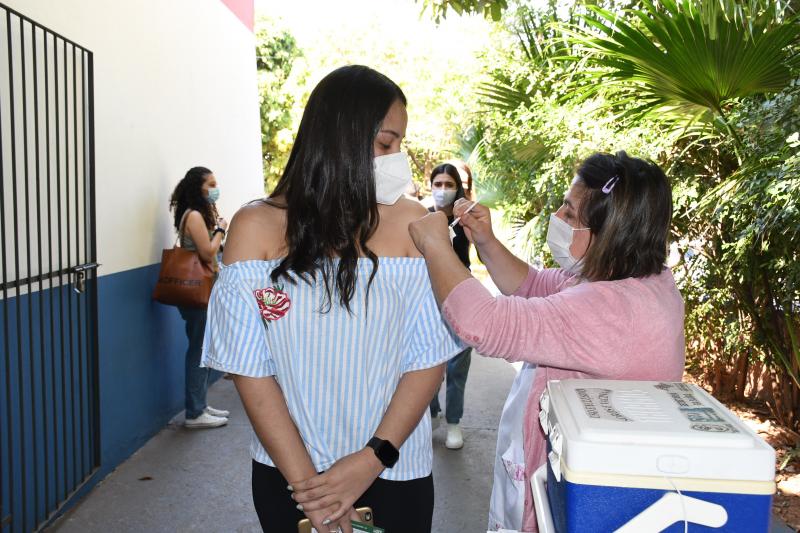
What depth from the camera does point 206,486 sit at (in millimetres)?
4047

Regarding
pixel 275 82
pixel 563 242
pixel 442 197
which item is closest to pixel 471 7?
pixel 442 197

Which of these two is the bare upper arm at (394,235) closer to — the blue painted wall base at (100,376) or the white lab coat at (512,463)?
the white lab coat at (512,463)

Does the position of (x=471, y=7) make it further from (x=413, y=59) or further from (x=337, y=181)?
(x=413, y=59)

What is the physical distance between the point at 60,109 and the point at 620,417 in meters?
3.57

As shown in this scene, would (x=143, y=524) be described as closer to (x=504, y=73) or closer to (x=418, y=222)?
(x=418, y=222)

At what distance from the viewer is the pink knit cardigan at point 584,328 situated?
156cm

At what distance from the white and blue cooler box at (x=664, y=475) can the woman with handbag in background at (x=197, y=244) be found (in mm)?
→ 3982

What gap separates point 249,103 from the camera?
812cm

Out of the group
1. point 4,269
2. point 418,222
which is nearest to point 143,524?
point 4,269

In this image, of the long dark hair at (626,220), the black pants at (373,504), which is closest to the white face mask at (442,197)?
the long dark hair at (626,220)

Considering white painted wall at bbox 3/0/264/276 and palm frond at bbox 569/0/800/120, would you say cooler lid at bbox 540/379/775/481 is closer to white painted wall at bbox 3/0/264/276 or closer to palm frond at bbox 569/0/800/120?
palm frond at bbox 569/0/800/120

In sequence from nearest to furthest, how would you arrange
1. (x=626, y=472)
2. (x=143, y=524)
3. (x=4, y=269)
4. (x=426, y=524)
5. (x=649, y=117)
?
(x=626, y=472)
(x=426, y=524)
(x=4, y=269)
(x=143, y=524)
(x=649, y=117)

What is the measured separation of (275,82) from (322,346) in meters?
20.1

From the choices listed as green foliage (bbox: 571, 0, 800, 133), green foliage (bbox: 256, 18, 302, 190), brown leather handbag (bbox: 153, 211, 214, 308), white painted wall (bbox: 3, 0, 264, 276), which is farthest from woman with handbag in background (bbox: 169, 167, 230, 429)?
green foliage (bbox: 256, 18, 302, 190)
